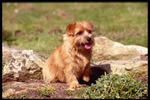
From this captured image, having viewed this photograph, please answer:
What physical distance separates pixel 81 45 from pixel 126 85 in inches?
66.2

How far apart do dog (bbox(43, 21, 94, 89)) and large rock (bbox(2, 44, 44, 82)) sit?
1.33 ft

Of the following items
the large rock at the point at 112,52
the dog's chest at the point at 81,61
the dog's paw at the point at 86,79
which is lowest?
the dog's paw at the point at 86,79

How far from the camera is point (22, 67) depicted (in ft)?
36.7

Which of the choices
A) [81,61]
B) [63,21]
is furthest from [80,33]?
[63,21]

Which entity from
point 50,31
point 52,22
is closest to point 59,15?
point 52,22

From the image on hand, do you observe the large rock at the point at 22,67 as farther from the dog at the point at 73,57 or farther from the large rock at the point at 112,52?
the large rock at the point at 112,52

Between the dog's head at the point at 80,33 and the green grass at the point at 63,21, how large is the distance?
333 centimetres

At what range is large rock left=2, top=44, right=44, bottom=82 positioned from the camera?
11.0 metres

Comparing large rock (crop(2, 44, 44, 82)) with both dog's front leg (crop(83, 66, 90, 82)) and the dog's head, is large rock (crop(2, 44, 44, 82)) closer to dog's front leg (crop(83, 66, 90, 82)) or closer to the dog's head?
dog's front leg (crop(83, 66, 90, 82))

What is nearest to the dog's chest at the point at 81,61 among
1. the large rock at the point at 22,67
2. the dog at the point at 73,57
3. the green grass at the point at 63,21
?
the dog at the point at 73,57

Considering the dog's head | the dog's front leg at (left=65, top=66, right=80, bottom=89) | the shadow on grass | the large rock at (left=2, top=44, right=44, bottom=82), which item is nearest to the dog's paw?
the dog's front leg at (left=65, top=66, right=80, bottom=89)

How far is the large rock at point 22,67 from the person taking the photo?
11047 millimetres

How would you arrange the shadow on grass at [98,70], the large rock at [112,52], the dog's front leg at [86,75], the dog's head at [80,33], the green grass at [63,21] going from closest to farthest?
the dog's head at [80,33] < the dog's front leg at [86,75] < the shadow on grass at [98,70] < the large rock at [112,52] < the green grass at [63,21]

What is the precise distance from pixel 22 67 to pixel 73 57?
139cm
